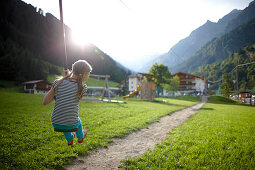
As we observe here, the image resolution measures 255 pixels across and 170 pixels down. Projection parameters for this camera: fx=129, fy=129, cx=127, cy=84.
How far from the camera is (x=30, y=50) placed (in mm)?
82250

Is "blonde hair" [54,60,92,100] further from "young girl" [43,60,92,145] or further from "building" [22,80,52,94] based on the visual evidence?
"building" [22,80,52,94]

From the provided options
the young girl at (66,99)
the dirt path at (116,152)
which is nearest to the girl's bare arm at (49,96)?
the young girl at (66,99)

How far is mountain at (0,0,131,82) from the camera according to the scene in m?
53.5

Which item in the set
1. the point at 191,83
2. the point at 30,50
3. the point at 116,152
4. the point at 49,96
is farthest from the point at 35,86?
the point at 191,83

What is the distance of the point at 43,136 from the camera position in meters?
4.99

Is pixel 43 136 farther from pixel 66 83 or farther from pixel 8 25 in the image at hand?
pixel 8 25

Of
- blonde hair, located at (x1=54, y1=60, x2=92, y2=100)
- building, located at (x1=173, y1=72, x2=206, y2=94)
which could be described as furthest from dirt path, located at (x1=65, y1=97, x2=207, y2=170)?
building, located at (x1=173, y1=72, x2=206, y2=94)

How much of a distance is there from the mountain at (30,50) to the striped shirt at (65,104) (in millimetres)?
48145

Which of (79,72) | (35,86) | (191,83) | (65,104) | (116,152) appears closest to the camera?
(65,104)

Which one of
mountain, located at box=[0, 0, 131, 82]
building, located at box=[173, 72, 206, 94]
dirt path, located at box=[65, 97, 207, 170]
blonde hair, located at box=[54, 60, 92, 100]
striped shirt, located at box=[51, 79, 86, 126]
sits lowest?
dirt path, located at box=[65, 97, 207, 170]

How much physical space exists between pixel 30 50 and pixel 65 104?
102 meters

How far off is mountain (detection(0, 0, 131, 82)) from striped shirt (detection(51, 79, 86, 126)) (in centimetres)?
4814

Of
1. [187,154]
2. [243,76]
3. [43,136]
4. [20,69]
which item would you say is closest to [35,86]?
[20,69]

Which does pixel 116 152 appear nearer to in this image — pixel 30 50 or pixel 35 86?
pixel 35 86
